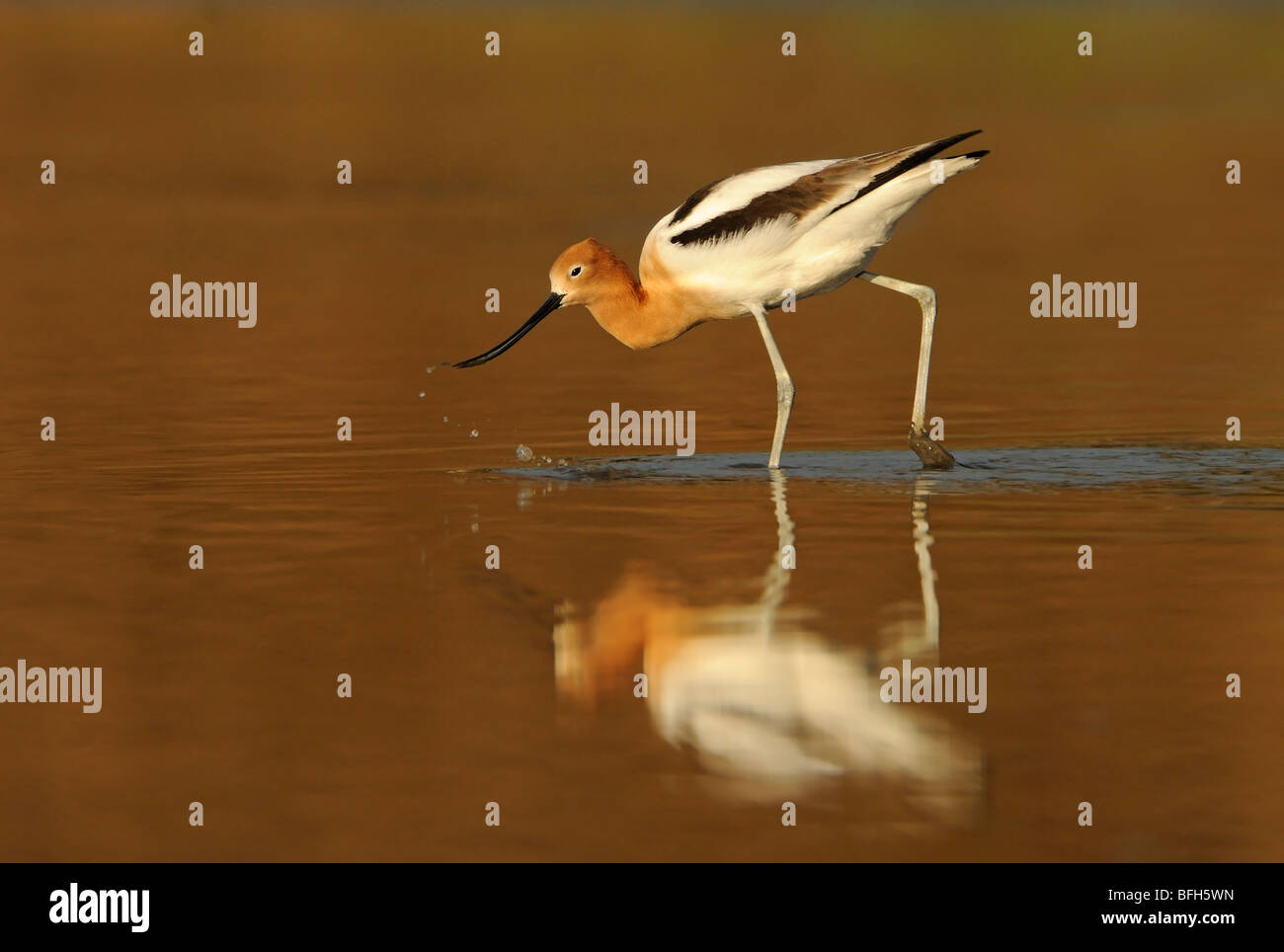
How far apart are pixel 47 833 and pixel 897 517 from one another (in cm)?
545

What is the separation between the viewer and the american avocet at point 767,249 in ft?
41.6

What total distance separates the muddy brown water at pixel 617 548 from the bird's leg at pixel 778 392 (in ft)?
0.68

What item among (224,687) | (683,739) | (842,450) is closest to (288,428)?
(842,450)

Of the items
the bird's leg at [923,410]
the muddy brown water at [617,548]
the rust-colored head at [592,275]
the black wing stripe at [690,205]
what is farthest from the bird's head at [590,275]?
the bird's leg at [923,410]

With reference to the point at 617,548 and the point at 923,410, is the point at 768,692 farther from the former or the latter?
the point at 923,410

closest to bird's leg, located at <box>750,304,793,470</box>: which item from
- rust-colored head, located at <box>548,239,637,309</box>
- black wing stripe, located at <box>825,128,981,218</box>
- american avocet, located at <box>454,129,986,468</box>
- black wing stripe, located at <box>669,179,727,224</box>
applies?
american avocet, located at <box>454,129,986,468</box>

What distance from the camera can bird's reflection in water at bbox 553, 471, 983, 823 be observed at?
285 inches

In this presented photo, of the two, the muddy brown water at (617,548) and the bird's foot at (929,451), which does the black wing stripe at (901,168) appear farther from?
the muddy brown water at (617,548)

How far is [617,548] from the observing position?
35.1 ft

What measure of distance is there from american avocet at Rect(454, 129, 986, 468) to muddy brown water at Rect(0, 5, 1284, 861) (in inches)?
32.1

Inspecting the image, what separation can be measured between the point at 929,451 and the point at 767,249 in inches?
55.6

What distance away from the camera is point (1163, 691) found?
8125 mm

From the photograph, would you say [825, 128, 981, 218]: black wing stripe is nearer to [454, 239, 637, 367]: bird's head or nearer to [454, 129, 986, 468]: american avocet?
[454, 129, 986, 468]: american avocet
